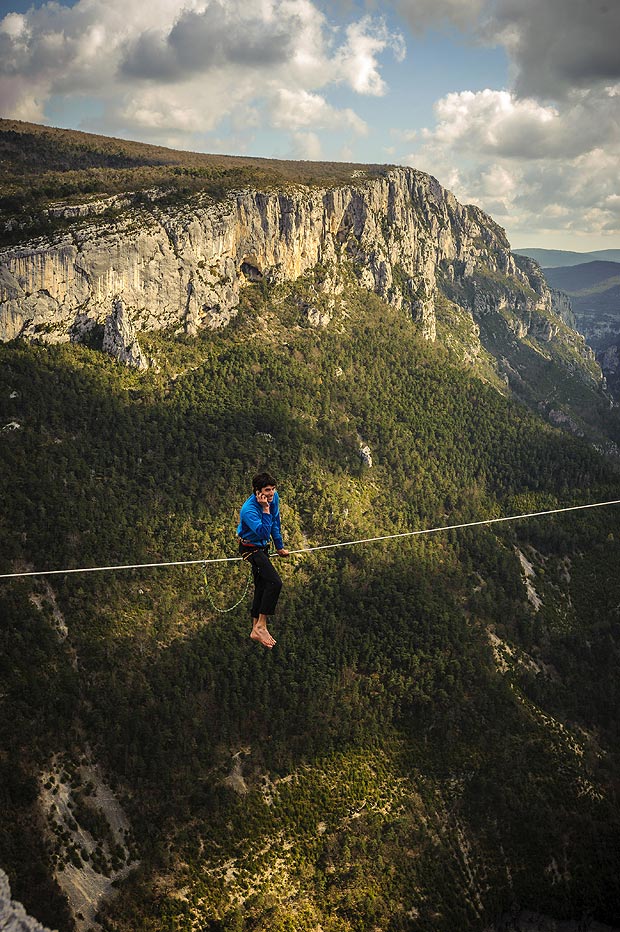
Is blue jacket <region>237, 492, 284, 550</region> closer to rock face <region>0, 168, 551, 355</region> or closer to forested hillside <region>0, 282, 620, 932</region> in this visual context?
forested hillside <region>0, 282, 620, 932</region>

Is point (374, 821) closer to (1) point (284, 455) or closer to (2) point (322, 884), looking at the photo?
(2) point (322, 884)

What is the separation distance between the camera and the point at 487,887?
54500 mm

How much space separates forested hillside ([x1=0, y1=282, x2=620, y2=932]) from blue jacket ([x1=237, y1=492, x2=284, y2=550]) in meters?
37.3

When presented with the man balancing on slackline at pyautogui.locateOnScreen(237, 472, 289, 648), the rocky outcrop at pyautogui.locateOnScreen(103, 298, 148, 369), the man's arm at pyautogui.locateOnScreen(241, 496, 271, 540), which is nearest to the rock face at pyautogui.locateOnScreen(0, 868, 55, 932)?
the man balancing on slackline at pyautogui.locateOnScreen(237, 472, 289, 648)

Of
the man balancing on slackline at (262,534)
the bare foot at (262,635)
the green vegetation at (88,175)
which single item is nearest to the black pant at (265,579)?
the man balancing on slackline at (262,534)

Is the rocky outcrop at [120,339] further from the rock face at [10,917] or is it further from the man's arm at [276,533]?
the man's arm at [276,533]

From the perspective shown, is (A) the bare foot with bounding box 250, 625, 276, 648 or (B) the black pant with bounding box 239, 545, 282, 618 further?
(A) the bare foot with bounding box 250, 625, 276, 648

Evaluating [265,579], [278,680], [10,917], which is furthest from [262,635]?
[278,680]

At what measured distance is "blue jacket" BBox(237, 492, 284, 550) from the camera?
1981 cm

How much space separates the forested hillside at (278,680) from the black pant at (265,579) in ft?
117

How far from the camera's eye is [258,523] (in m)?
19.7

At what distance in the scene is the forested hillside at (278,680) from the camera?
49.2 m

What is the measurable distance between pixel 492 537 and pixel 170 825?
66300 millimetres

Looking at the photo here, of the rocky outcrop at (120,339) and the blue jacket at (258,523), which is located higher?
the rocky outcrop at (120,339)
